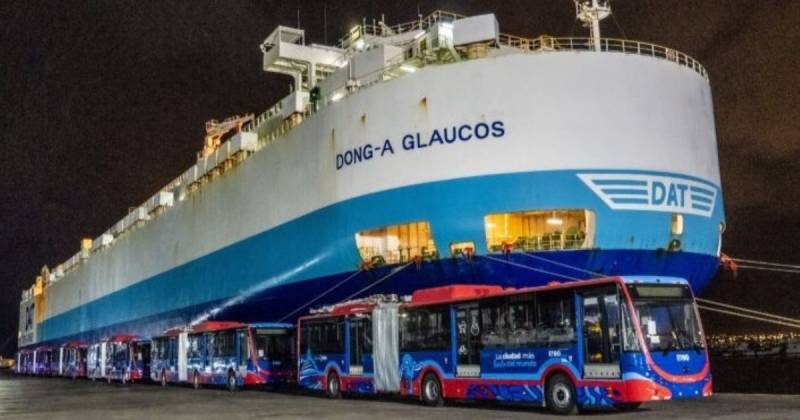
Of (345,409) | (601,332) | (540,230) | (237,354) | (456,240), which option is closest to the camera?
(601,332)

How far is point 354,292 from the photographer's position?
99.3 feet

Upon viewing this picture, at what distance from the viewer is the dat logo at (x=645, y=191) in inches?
1006

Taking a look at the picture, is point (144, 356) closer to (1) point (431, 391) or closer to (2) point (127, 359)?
(2) point (127, 359)

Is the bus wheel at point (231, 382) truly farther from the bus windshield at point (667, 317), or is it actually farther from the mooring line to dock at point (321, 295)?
the bus windshield at point (667, 317)

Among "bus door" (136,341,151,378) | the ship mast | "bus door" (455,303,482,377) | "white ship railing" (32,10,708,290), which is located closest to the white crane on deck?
"white ship railing" (32,10,708,290)

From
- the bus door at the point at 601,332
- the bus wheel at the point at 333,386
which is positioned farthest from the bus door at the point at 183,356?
the bus door at the point at 601,332

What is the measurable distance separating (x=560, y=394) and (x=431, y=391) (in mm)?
4259

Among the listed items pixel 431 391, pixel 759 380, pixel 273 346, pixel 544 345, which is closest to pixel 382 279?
pixel 273 346

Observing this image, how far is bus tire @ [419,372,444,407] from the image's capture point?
17819 millimetres

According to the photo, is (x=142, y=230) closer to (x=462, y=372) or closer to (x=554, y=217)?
(x=554, y=217)

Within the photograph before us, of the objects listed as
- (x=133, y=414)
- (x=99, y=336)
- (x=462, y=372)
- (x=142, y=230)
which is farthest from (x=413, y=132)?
(x=99, y=336)

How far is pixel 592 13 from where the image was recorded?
31.4m

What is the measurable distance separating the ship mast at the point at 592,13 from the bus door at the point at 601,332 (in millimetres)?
19506

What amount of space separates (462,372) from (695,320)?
5.20m
